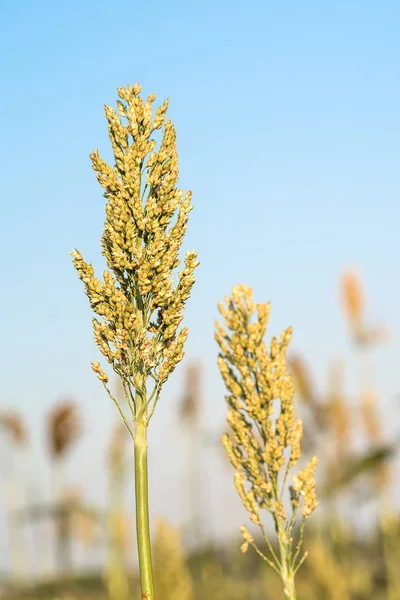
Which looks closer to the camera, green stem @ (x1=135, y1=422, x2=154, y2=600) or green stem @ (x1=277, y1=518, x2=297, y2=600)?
green stem @ (x1=135, y1=422, x2=154, y2=600)

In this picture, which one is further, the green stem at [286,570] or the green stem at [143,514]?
the green stem at [286,570]

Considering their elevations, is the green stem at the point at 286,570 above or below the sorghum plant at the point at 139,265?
below

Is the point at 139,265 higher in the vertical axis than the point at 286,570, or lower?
higher

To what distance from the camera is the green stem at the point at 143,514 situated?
5527 millimetres

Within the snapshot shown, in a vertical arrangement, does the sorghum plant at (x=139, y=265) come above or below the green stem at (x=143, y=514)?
above

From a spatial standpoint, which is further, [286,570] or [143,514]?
[286,570]

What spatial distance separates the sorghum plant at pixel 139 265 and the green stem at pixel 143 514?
22cm

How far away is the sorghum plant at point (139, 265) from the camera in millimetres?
6070

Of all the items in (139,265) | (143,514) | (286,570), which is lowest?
(286,570)

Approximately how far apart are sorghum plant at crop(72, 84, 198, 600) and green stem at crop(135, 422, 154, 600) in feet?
0.71

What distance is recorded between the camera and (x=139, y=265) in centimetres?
607

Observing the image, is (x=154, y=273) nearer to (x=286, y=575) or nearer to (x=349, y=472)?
(x=286, y=575)

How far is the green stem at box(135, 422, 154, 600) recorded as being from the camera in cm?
553

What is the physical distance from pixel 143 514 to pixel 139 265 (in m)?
1.74
